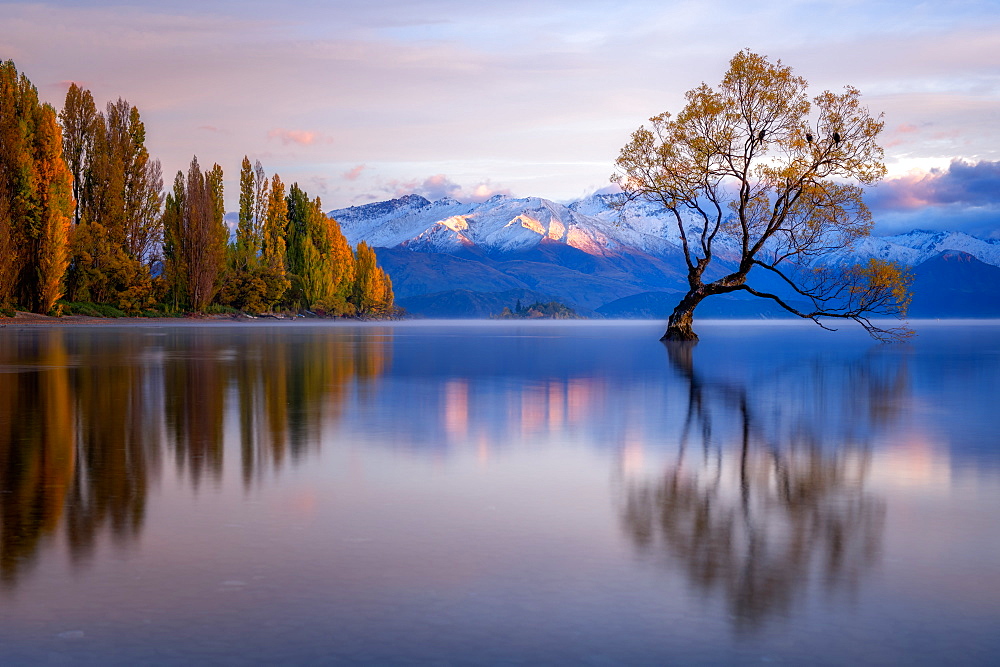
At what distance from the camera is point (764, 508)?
23.4 ft

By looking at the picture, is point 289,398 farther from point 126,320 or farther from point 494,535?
point 126,320

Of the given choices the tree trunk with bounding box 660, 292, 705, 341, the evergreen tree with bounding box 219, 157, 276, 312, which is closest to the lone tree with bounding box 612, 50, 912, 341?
the tree trunk with bounding box 660, 292, 705, 341

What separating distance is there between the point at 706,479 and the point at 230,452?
16.9 feet

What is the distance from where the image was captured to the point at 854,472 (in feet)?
29.1

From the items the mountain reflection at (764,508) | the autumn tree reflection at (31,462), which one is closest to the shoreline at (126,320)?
the autumn tree reflection at (31,462)

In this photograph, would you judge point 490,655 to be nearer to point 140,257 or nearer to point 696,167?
point 696,167

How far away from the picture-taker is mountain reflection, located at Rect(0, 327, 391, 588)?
260 inches

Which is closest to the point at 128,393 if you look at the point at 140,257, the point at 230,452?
the point at 230,452

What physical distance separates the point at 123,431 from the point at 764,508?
8.12 m

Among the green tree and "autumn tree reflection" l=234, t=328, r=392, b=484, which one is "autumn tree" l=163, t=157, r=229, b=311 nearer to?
the green tree

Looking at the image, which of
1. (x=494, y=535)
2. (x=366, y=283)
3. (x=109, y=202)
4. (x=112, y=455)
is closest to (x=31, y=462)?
(x=112, y=455)

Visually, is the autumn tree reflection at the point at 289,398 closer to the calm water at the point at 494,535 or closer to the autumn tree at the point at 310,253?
the calm water at the point at 494,535

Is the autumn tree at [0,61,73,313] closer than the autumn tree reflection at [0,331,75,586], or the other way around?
the autumn tree reflection at [0,331,75,586]

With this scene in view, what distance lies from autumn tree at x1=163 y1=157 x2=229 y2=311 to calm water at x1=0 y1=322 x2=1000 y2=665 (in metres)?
67.0
